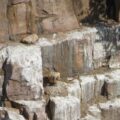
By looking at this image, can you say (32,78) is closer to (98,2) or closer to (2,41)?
(2,41)

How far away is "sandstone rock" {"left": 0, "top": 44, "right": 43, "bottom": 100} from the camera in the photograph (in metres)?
9.18

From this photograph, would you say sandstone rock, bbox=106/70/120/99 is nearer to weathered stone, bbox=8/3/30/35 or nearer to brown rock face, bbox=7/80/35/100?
brown rock face, bbox=7/80/35/100

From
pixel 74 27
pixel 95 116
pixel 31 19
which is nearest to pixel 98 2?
pixel 74 27

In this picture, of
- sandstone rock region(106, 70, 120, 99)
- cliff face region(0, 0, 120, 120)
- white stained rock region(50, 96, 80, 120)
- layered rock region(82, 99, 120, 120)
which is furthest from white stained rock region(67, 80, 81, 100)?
sandstone rock region(106, 70, 120, 99)

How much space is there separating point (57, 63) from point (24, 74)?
0.88m

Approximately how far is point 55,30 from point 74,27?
14.9 inches

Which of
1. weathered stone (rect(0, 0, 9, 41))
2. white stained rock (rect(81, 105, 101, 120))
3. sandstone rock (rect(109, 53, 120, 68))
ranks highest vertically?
weathered stone (rect(0, 0, 9, 41))

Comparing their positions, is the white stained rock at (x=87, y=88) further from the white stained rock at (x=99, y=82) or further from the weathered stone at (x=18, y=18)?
the weathered stone at (x=18, y=18)

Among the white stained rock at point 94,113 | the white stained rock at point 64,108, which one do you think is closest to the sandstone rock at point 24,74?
the white stained rock at point 64,108

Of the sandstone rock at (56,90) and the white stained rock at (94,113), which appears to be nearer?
the sandstone rock at (56,90)

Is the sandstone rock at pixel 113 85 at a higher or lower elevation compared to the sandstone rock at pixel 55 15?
lower

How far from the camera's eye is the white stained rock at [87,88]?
9.84 meters

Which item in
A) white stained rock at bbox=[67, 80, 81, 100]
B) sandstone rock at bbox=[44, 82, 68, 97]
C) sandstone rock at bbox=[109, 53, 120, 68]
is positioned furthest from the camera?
sandstone rock at bbox=[109, 53, 120, 68]

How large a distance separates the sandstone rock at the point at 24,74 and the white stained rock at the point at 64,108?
299mm
